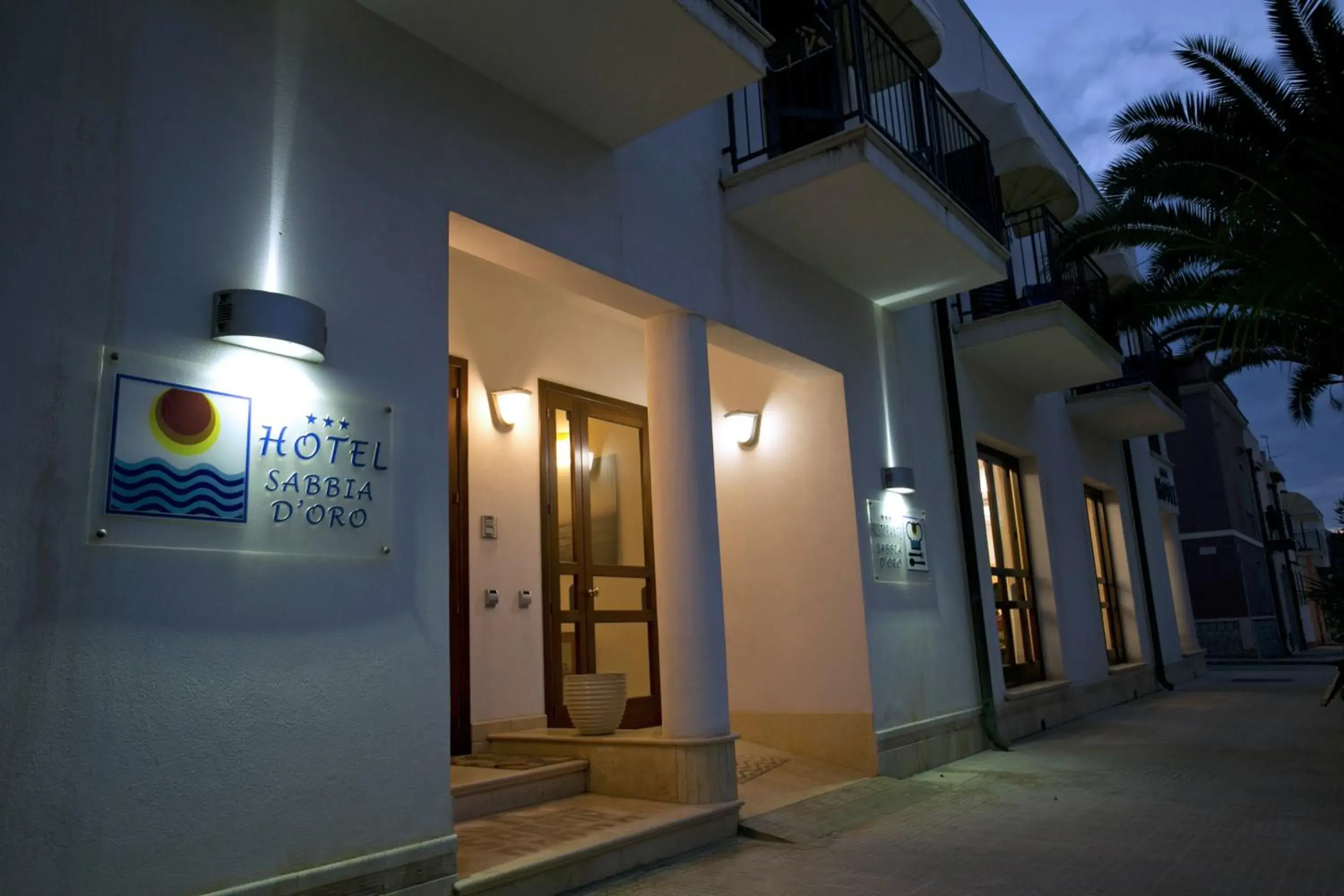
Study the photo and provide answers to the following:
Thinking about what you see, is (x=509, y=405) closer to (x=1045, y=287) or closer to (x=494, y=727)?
(x=494, y=727)

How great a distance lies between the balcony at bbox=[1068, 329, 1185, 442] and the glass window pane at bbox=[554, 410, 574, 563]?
27.0 feet

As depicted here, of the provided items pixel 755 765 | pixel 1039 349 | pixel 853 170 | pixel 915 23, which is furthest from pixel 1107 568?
pixel 853 170

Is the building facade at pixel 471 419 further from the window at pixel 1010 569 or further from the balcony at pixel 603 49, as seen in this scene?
the window at pixel 1010 569

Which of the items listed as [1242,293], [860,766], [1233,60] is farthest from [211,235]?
[1233,60]

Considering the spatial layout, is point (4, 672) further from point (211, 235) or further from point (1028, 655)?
point (1028, 655)

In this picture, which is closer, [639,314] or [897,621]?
[639,314]

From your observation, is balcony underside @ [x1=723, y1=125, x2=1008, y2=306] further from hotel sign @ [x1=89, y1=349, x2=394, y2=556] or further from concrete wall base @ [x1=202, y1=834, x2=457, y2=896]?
concrete wall base @ [x1=202, y1=834, x2=457, y2=896]

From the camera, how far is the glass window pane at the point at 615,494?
24.4 ft

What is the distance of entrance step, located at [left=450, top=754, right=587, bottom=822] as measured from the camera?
16.3 ft

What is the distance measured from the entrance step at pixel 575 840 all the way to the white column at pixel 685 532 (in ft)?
1.62

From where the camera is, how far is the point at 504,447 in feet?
22.3

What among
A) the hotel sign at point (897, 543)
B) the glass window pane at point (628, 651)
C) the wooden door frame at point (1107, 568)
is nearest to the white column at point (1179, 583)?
the wooden door frame at point (1107, 568)

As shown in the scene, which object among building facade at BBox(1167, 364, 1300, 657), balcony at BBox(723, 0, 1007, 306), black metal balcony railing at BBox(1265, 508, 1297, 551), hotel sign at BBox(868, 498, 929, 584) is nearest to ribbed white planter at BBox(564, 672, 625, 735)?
hotel sign at BBox(868, 498, 929, 584)

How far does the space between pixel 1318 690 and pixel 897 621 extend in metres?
9.91
